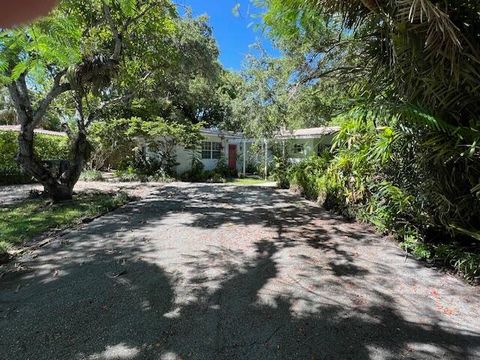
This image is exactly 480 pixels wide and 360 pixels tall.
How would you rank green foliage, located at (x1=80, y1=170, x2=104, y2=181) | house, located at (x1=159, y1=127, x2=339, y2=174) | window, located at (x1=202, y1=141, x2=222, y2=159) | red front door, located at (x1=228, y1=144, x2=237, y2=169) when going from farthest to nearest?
1. red front door, located at (x1=228, y1=144, x2=237, y2=169)
2. window, located at (x1=202, y1=141, x2=222, y2=159)
3. house, located at (x1=159, y1=127, x2=339, y2=174)
4. green foliage, located at (x1=80, y1=170, x2=104, y2=181)

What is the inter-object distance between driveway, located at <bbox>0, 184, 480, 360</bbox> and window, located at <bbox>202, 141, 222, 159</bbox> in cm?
1538

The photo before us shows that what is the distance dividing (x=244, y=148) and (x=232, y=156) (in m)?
1.85

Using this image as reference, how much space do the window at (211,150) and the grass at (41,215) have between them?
11.5m

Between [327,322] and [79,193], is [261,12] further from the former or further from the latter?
[79,193]

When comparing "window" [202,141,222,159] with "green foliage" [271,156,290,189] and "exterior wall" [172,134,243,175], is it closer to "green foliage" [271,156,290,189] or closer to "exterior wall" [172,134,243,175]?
"exterior wall" [172,134,243,175]

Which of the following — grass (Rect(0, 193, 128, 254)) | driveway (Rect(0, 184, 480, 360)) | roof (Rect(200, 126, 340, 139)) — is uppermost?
roof (Rect(200, 126, 340, 139))

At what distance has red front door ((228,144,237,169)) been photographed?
23875 mm

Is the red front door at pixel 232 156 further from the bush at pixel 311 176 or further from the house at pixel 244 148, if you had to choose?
the bush at pixel 311 176

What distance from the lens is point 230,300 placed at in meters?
3.96

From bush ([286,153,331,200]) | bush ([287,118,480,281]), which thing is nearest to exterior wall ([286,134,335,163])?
bush ([286,153,331,200])

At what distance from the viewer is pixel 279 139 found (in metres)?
16.6

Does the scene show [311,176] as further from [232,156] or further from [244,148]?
[232,156]

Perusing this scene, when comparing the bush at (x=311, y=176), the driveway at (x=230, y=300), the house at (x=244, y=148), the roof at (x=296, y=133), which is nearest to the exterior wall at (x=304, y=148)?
the house at (x=244, y=148)

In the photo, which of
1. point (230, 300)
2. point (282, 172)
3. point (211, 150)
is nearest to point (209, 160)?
point (211, 150)
